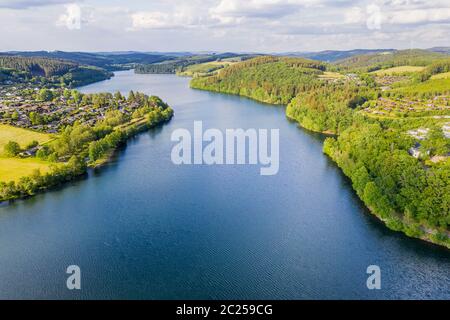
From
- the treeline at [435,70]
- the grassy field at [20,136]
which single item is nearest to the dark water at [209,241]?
the grassy field at [20,136]

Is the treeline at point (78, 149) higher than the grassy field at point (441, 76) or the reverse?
the reverse

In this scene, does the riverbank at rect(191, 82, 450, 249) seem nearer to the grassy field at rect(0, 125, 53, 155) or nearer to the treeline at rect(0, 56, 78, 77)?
the grassy field at rect(0, 125, 53, 155)

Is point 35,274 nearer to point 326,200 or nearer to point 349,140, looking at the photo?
point 326,200

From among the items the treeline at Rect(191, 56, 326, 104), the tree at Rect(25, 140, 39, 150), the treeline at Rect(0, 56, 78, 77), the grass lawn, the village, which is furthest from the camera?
the treeline at Rect(0, 56, 78, 77)

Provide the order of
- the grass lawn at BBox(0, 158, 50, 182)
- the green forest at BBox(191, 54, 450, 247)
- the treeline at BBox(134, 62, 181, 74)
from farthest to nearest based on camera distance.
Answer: the treeline at BBox(134, 62, 181, 74)
the grass lawn at BBox(0, 158, 50, 182)
the green forest at BBox(191, 54, 450, 247)
